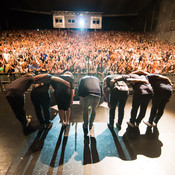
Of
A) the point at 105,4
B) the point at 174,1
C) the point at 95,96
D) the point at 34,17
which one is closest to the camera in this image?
the point at 95,96

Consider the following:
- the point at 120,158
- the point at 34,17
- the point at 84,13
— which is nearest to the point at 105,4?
the point at 84,13

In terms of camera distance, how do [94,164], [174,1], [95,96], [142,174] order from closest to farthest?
1. [142,174]
2. [94,164]
3. [95,96]
4. [174,1]

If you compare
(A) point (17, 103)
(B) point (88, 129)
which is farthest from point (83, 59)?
(A) point (17, 103)

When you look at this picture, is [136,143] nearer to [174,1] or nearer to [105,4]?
[174,1]

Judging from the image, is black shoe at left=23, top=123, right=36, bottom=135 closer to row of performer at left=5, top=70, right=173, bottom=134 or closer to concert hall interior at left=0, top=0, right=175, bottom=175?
concert hall interior at left=0, top=0, right=175, bottom=175

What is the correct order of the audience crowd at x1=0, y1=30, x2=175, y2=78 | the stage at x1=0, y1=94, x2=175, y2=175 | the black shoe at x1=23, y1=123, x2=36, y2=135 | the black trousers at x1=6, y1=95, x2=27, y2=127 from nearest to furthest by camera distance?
the stage at x1=0, y1=94, x2=175, y2=175 → the black trousers at x1=6, y1=95, x2=27, y2=127 → the black shoe at x1=23, y1=123, x2=36, y2=135 → the audience crowd at x1=0, y1=30, x2=175, y2=78

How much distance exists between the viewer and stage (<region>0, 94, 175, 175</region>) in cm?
202

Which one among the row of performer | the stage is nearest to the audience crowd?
the row of performer

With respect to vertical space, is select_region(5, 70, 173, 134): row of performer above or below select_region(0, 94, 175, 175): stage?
above

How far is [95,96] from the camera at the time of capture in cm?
256

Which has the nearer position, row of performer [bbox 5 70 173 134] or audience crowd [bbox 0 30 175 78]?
row of performer [bbox 5 70 173 134]

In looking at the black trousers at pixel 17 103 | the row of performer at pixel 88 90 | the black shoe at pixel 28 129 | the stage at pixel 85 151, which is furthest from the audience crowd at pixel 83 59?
the stage at pixel 85 151

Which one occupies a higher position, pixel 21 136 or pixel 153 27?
pixel 153 27

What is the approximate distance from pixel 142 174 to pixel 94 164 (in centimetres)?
81
